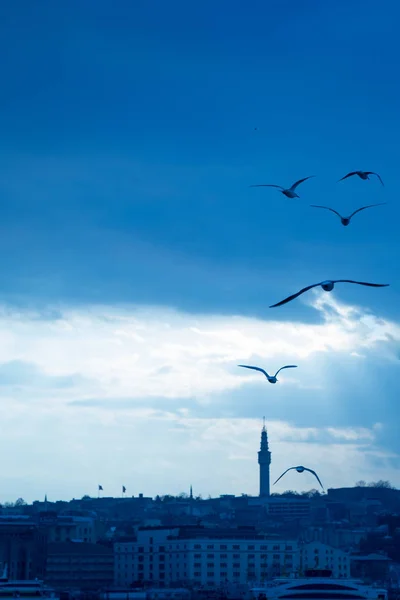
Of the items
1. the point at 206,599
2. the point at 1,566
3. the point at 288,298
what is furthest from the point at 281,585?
the point at 288,298

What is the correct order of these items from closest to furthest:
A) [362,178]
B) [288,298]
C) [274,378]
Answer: [288,298], [362,178], [274,378]

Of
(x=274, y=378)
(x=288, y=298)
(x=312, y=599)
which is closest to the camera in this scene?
(x=288, y=298)

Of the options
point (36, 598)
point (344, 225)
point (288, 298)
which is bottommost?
point (36, 598)

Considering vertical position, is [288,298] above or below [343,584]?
above

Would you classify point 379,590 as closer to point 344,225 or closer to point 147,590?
point 147,590

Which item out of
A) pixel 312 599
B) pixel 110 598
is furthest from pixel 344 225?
pixel 110 598

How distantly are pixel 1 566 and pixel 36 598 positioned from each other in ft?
146

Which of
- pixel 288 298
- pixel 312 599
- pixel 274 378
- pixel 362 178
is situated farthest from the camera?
pixel 312 599

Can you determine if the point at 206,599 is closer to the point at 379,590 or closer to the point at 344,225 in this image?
the point at 379,590

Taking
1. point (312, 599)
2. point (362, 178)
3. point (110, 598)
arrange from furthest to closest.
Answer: point (110, 598)
point (312, 599)
point (362, 178)

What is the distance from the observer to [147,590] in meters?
196

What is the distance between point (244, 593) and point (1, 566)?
1345 inches

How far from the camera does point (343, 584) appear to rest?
152 m

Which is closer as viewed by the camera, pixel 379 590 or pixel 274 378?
pixel 274 378
